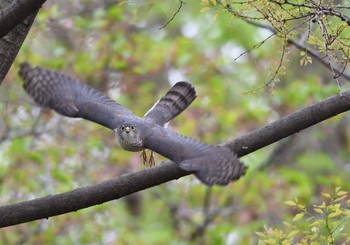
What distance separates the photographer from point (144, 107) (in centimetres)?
1184

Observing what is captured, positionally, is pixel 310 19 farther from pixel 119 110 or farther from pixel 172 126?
pixel 172 126

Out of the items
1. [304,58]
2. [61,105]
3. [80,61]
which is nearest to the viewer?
[304,58]

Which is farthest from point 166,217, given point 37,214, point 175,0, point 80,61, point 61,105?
point 37,214

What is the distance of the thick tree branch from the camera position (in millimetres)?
4100

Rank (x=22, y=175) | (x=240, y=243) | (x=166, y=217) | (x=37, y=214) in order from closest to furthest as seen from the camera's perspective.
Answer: (x=37, y=214) < (x=22, y=175) < (x=240, y=243) < (x=166, y=217)

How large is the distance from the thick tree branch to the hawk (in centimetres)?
106

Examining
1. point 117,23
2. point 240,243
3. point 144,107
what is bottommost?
point 240,243

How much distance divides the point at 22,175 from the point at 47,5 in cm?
205

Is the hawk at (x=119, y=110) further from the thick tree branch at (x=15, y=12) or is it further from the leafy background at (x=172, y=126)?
the leafy background at (x=172, y=126)

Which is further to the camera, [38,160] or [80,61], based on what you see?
[80,61]

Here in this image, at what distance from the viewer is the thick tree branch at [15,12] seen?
4100mm

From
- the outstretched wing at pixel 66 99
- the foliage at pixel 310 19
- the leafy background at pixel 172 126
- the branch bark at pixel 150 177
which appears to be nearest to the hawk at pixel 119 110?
the outstretched wing at pixel 66 99

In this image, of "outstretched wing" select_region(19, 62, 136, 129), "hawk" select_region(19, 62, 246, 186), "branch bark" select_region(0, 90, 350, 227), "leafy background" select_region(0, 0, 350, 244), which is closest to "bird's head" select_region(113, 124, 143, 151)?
"hawk" select_region(19, 62, 246, 186)

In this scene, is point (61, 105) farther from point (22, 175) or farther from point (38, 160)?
point (22, 175)
